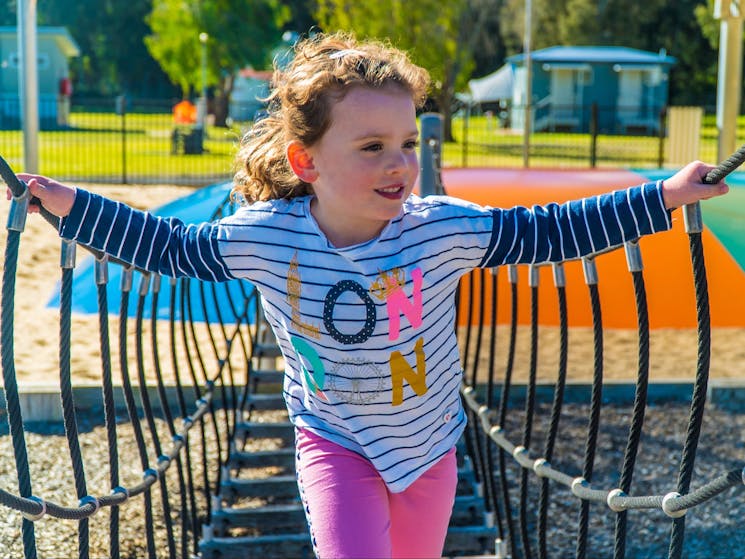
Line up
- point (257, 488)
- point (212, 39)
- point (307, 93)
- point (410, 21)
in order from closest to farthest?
point (307, 93) → point (257, 488) → point (410, 21) → point (212, 39)

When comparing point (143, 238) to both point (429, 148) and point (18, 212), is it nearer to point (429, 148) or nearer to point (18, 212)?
point (18, 212)

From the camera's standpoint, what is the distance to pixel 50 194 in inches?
81.7

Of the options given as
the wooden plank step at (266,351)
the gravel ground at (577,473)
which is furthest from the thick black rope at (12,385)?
the wooden plank step at (266,351)

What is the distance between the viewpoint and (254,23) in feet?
129

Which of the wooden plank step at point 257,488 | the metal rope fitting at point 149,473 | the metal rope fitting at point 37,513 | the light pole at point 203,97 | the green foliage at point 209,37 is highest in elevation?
the green foliage at point 209,37

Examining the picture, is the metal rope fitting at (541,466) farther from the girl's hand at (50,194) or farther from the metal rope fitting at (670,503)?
the girl's hand at (50,194)

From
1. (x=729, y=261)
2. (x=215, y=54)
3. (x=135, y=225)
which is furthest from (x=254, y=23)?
(x=135, y=225)

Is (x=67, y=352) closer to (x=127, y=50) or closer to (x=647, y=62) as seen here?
(x=647, y=62)

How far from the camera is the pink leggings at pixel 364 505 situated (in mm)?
2051

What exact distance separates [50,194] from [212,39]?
3508cm

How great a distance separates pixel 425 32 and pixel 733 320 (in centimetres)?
2164

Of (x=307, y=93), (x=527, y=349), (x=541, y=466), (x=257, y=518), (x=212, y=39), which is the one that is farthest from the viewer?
(x=212, y=39)

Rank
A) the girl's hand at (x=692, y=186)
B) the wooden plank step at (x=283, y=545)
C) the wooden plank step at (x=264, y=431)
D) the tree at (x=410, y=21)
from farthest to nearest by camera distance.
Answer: the tree at (x=410, y=21)
the wooden plank step at (x=264, y=431)
the wooden plank step at (x=283, y=545)
the girl's hand at (x=692, y=186)

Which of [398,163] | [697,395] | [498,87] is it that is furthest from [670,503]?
[498,87]
